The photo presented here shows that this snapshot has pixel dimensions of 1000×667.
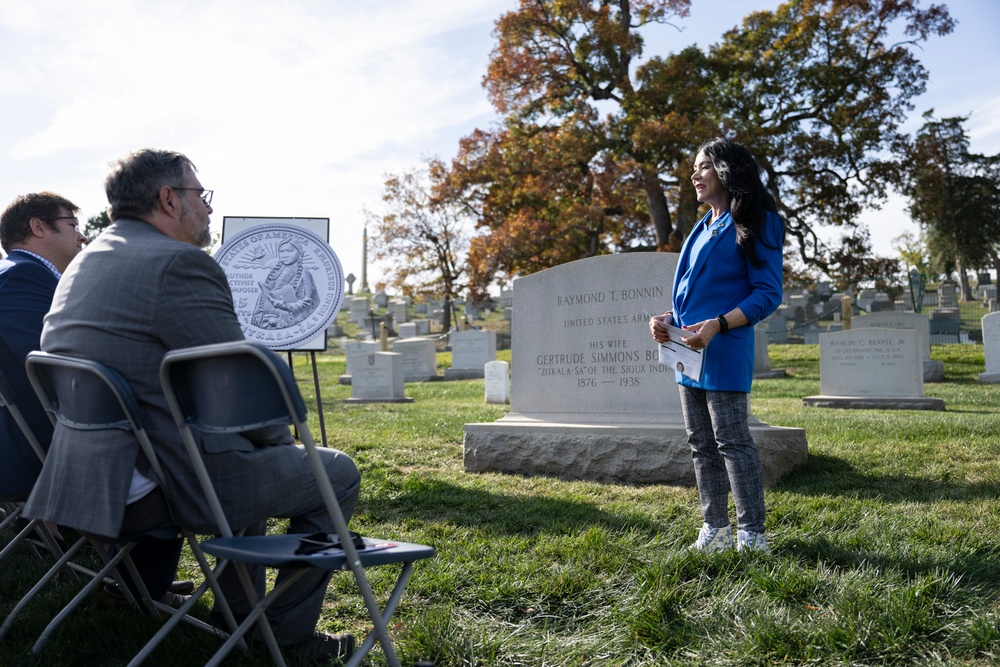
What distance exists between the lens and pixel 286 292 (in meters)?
5.66

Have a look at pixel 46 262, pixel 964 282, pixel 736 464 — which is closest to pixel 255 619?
pixel 736 464

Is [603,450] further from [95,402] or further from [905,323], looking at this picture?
[905,323]

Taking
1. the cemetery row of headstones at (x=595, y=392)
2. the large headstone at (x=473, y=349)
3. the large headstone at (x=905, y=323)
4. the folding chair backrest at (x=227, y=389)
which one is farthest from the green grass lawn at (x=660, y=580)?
the large headstone at (x=473, y=349)

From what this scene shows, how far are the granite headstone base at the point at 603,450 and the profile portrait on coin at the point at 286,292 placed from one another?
1.49m

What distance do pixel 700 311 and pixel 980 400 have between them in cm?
889

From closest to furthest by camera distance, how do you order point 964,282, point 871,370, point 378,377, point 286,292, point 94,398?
point 94,398 → point 286,292 → point 871,370 → point 378,377 → point 964,282

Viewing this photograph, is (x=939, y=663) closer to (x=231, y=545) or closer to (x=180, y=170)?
(x=231, y=545)

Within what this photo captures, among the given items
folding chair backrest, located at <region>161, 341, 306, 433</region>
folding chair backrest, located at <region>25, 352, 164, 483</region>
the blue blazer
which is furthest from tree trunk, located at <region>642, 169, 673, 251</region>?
folding chair backrest, located at <region>161, 341, 306, 433</region>

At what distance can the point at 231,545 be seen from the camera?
6.81 ft

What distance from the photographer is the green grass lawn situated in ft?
8.29

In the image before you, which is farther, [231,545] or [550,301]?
[550,301]

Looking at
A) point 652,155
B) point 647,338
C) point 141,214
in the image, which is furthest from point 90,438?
point 652,155

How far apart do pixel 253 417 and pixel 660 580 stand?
1707 mm

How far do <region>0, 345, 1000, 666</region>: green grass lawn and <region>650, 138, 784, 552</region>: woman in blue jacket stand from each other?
27 centimetres
